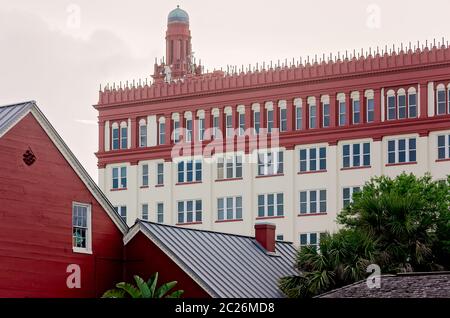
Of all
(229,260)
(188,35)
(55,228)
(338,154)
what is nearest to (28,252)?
(55,228)

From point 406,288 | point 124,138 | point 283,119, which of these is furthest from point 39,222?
point 124,138

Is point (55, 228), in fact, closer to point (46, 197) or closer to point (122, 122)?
point (46, 197)

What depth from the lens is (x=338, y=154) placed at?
405 ft

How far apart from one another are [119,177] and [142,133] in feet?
16.7

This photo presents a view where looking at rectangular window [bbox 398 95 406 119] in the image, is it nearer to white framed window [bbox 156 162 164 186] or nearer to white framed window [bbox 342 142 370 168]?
white framed window [bbox 342 142 370 168]

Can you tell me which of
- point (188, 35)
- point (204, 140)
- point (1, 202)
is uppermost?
point (188, 35)

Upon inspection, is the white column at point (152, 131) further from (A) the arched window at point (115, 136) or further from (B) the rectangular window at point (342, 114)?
(B) the rectangular window at point (342, 114)

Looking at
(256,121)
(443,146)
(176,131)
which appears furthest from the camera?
(176,131)

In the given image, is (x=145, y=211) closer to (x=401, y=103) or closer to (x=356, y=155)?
(x=356, y=155)

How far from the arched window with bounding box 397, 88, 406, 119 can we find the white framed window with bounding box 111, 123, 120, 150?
3061 cm

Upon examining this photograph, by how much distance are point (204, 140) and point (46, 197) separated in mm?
72108

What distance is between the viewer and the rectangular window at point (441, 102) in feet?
392

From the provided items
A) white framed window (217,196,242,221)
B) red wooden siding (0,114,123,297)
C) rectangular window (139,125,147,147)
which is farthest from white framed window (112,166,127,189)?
red wooden siding (0,114,123,297)

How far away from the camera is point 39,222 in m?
58.1
